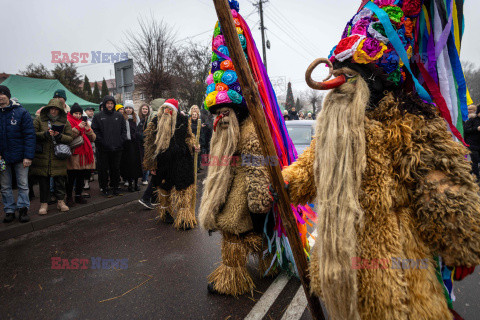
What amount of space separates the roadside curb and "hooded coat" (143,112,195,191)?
181 cm

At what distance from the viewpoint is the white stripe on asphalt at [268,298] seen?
2.26 m

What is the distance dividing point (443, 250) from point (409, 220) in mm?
168

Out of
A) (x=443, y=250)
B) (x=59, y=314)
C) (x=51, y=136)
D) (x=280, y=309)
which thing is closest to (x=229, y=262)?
Result: (x=280, y=309)

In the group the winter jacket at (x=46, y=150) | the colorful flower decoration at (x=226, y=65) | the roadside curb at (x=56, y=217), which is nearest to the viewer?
the colorful flower decoration at (x=226, y=65)

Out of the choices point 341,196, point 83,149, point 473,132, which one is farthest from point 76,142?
point 473,132

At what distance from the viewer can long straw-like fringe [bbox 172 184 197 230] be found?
434 cm

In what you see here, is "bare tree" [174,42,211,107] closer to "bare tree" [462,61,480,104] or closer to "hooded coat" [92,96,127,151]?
"hooded coat" [92,96,127,151]

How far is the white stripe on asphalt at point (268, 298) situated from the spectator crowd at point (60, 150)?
2.88 m

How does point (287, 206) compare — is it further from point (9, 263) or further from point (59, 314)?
point (9, 263)

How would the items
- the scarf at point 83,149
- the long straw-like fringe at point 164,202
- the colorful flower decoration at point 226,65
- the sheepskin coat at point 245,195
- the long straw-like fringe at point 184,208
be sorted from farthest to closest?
1. the scarf at point 83,149
2. the long straw-like fringe at point 164,202
3. the long straw-like fringe at point 184,208
4. the colorful flower decoration at point 226,65
5. the sheepskin coat at point 245,195

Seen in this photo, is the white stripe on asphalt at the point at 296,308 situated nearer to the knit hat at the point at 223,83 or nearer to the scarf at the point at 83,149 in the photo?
the knit hat at the point at 223,83

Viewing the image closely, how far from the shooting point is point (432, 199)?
1.17 metres

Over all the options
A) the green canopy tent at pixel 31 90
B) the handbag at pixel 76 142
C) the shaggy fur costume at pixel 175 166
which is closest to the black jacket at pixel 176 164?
the shaggy fur costume at pixel 175 166

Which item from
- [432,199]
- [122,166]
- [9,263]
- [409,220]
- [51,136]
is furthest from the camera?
[122,166]
